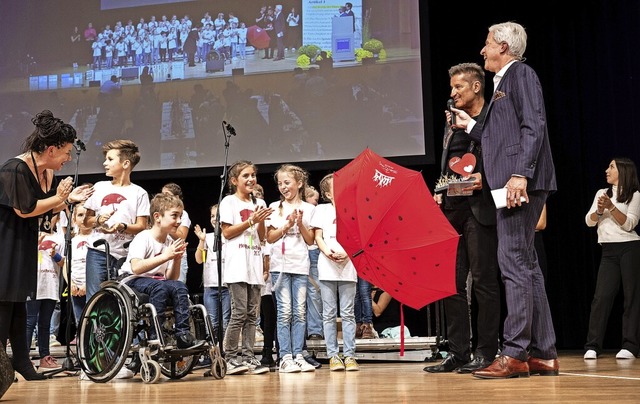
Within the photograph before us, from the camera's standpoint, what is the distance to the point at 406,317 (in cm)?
825

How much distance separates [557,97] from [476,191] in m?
3.97

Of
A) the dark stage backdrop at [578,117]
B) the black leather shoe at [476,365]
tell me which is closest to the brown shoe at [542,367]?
the black leather shoe at [476,365]

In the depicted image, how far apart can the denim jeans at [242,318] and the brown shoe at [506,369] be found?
1.84 m

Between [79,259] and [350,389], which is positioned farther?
[79,259]

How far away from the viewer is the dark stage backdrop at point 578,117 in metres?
7.61

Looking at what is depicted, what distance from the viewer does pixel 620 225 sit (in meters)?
6.35

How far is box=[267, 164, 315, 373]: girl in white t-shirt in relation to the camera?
5148 mm

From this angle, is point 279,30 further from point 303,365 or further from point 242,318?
point 303,365

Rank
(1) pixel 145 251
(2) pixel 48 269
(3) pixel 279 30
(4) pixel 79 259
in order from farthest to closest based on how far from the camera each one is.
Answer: (3) pixel 279 30, (4) pixel 79 259, (2) pixel 48 269, (1) pixel 145 251

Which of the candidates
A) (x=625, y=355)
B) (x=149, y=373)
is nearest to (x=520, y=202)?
(x=149, y=373)

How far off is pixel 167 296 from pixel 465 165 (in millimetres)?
1880

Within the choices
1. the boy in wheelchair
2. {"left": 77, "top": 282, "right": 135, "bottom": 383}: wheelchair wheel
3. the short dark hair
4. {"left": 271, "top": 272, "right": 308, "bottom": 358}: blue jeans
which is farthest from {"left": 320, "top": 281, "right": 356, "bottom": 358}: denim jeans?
the short dark hair

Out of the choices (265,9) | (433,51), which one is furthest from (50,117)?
(433,51)

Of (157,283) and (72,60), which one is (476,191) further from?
(72,60)
